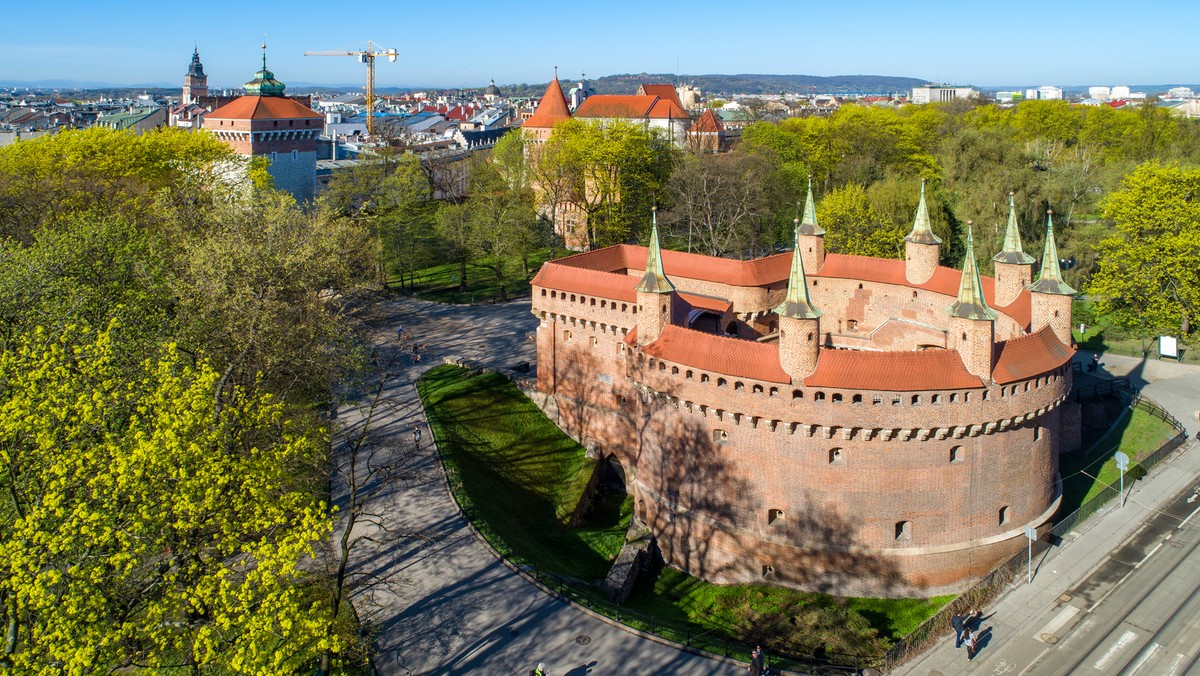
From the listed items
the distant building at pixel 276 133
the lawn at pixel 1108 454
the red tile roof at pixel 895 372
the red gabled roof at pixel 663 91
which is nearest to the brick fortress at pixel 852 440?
the red tile roof at pixel 895 372

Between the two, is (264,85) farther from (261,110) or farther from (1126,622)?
(1126,622)

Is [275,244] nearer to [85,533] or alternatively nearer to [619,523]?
[619,523]

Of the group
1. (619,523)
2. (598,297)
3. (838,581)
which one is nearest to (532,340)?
(598,297)

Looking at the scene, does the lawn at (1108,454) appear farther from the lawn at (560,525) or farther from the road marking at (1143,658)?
the lawn at (560,525)

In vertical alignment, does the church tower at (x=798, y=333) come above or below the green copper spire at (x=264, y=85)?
below

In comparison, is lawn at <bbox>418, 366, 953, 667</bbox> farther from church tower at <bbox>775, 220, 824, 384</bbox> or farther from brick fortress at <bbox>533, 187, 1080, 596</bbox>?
church tower at <bbox>775, 220, 824, 384</bbox>
